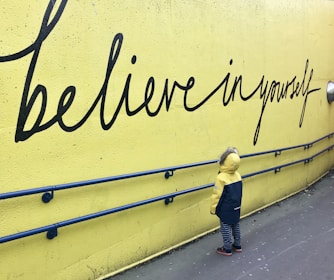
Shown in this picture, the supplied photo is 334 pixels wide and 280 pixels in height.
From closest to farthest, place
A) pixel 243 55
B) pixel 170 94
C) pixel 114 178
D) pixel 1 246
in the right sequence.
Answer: pixel 1 246 → pixel 114 178 → pixel 170 94 → pixel 243 55

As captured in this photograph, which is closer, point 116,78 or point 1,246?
point 1,246

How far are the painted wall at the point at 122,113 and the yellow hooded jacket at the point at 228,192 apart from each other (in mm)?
427

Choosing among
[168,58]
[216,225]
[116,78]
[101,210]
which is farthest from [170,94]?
[216,225]

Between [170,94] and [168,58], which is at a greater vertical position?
[168,58]

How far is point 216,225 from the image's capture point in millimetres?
4961

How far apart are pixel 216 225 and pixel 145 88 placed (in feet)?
6.83

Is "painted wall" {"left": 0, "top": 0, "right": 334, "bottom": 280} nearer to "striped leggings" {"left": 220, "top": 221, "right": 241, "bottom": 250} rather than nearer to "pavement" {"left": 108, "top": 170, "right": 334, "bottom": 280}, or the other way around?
"pavement" {"left": 108, "top": 170, "right": 334, "bottom": 280}

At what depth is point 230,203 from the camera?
415cm

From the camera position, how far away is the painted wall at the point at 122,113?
2908 mm

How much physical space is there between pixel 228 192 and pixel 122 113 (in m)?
1.39

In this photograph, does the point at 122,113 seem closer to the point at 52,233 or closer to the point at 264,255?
the point at 52,233

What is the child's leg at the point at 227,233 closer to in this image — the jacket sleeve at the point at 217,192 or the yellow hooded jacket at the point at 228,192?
the yellow hooded jacket at the point at 228,192

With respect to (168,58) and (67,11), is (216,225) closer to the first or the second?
(168,58)

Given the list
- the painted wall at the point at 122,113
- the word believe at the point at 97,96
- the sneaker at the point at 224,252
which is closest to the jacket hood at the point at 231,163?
the painted wall at the point at 122,113
